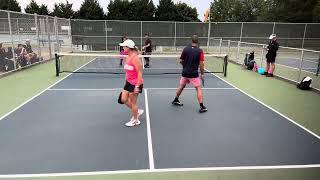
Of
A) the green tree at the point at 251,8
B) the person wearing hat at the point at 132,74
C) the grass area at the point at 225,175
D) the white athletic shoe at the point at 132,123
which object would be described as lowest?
the grass area at the point at 225,175

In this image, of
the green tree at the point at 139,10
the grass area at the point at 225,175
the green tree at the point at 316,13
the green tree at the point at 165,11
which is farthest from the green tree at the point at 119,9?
the grass area at the point at 225,175

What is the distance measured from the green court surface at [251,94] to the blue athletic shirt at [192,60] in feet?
8.36

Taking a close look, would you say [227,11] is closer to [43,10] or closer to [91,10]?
[91,10]

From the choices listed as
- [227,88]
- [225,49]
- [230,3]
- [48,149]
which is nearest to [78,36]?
[225,49]

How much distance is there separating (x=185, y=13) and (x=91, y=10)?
14448mm

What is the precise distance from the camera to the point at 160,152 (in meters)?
5.88

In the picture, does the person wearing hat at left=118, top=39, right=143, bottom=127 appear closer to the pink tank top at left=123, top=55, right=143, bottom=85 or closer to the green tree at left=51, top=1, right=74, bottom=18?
the pink tank top at left=123, top=55, right=143, bottom=85

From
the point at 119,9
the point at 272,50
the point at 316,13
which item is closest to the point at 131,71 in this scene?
the point at 272,50

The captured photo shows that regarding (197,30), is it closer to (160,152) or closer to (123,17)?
(123,17)

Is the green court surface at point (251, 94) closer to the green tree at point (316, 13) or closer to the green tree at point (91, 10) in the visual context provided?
the green tree at point (316, 13)

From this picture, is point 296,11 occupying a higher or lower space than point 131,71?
higher

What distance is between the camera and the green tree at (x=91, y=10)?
4350cm

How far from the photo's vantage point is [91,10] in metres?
43.4

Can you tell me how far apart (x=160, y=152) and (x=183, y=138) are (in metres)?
0.87
